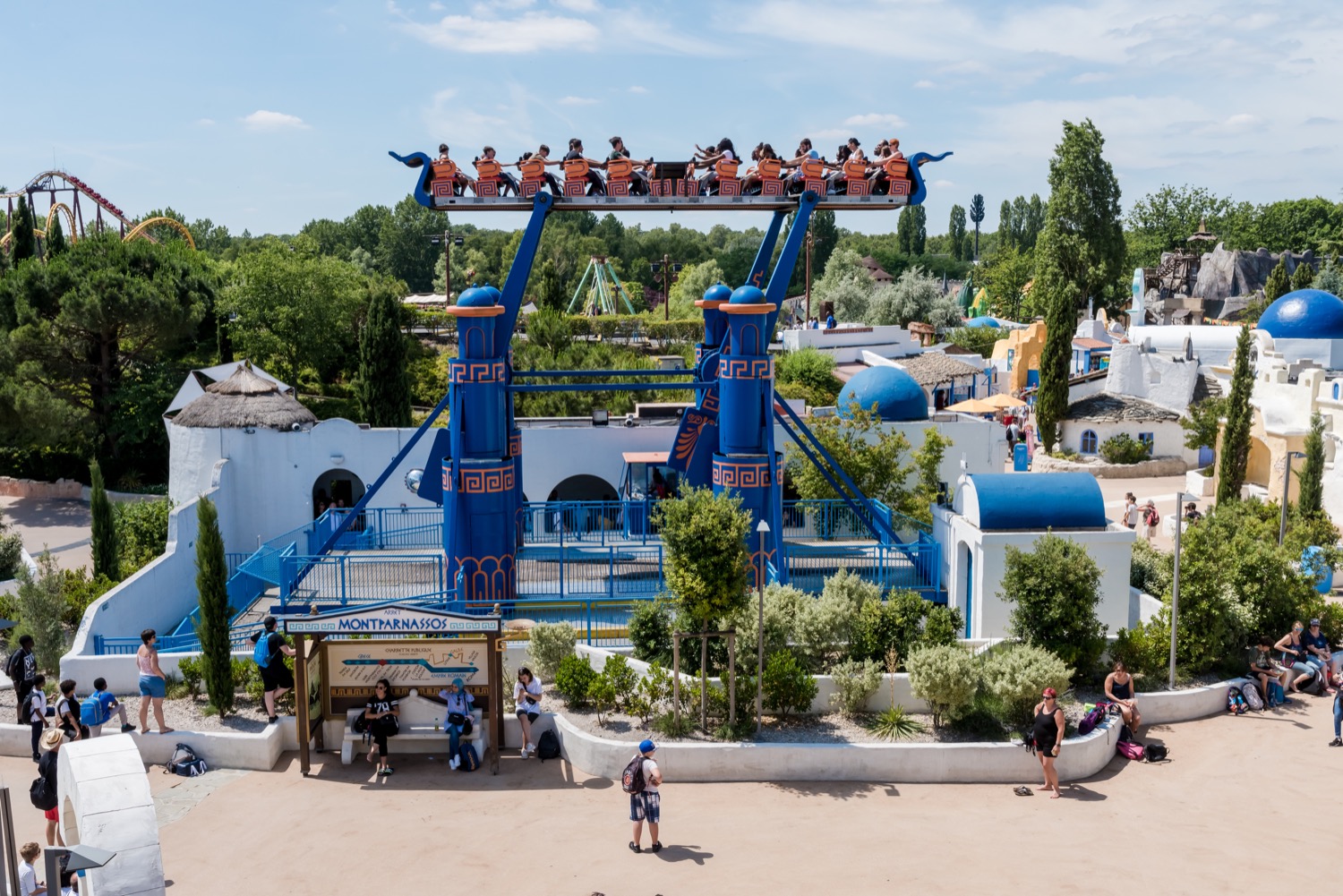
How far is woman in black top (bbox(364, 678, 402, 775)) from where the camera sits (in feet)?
47.2

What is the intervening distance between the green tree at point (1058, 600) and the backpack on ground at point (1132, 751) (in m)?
1.50

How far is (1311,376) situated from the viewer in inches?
1264

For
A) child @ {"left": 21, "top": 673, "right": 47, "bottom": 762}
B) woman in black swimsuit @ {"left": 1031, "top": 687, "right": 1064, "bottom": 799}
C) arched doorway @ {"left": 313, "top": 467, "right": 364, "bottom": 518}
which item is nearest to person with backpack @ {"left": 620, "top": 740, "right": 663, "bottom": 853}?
woman in black swimsuit @ {"left": 1031, "top": 687, "right": 1064, "bottom": 799}

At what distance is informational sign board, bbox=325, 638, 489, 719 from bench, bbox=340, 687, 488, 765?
149 millimetres

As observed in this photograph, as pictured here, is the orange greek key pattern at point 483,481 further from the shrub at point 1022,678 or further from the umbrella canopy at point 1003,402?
the umbrella canopy at point 1003,402

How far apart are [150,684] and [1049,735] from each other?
1106 centimetres

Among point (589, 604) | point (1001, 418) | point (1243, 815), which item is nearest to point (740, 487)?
point (589, 604)

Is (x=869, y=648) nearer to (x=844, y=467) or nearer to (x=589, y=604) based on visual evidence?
(x=589, y=604)

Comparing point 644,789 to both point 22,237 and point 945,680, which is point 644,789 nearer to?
point 945,680

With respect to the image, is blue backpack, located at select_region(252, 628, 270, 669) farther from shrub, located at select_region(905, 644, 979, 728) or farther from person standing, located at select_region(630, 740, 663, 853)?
shrub, located at select_region(905, 644, 979, 728)

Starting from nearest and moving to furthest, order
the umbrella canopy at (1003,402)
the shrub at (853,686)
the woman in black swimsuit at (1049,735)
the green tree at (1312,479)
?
the woman in black swimsuit at (1049,735)
the shrub at (853,686)
the green tree at (1312,479)
the umbrella canopy at (1003,402)

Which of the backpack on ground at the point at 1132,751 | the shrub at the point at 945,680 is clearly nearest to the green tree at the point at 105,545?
the shrub at the point at 945,680

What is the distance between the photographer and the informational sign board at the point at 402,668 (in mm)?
14938

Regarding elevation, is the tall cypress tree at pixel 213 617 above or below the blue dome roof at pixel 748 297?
Answer: below
